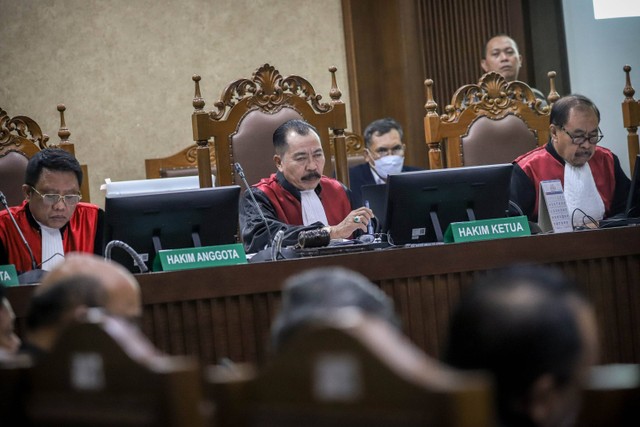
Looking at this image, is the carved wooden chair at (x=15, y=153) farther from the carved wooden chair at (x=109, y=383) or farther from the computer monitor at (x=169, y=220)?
the carved wooden chair at (x=109, y=383)

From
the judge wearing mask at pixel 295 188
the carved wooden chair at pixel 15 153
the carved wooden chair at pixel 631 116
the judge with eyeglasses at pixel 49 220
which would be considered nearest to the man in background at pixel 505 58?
the carved wooden chair at pixel 631 116

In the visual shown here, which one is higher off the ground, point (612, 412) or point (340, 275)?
point (340, 275)

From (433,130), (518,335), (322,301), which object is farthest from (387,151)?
(518,335)

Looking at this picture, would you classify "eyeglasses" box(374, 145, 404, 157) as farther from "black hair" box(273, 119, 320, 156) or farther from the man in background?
"black hair" box(273, 119, 320, 156)

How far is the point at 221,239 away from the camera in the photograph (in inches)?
140

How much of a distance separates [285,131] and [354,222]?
0.79 m

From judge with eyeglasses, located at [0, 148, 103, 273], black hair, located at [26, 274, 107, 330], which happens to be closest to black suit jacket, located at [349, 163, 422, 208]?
judge with eyeglasses, located at [0, 148, 103, 273]

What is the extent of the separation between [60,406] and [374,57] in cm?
662

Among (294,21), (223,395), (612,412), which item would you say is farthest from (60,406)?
(294,21)

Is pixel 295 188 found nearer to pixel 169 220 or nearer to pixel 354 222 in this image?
pixel 354 222

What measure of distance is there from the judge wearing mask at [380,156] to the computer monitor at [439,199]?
6.79 ft

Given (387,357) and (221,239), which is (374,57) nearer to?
(221,239)

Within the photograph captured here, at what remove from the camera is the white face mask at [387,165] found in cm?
586

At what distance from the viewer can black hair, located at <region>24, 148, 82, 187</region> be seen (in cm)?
384
